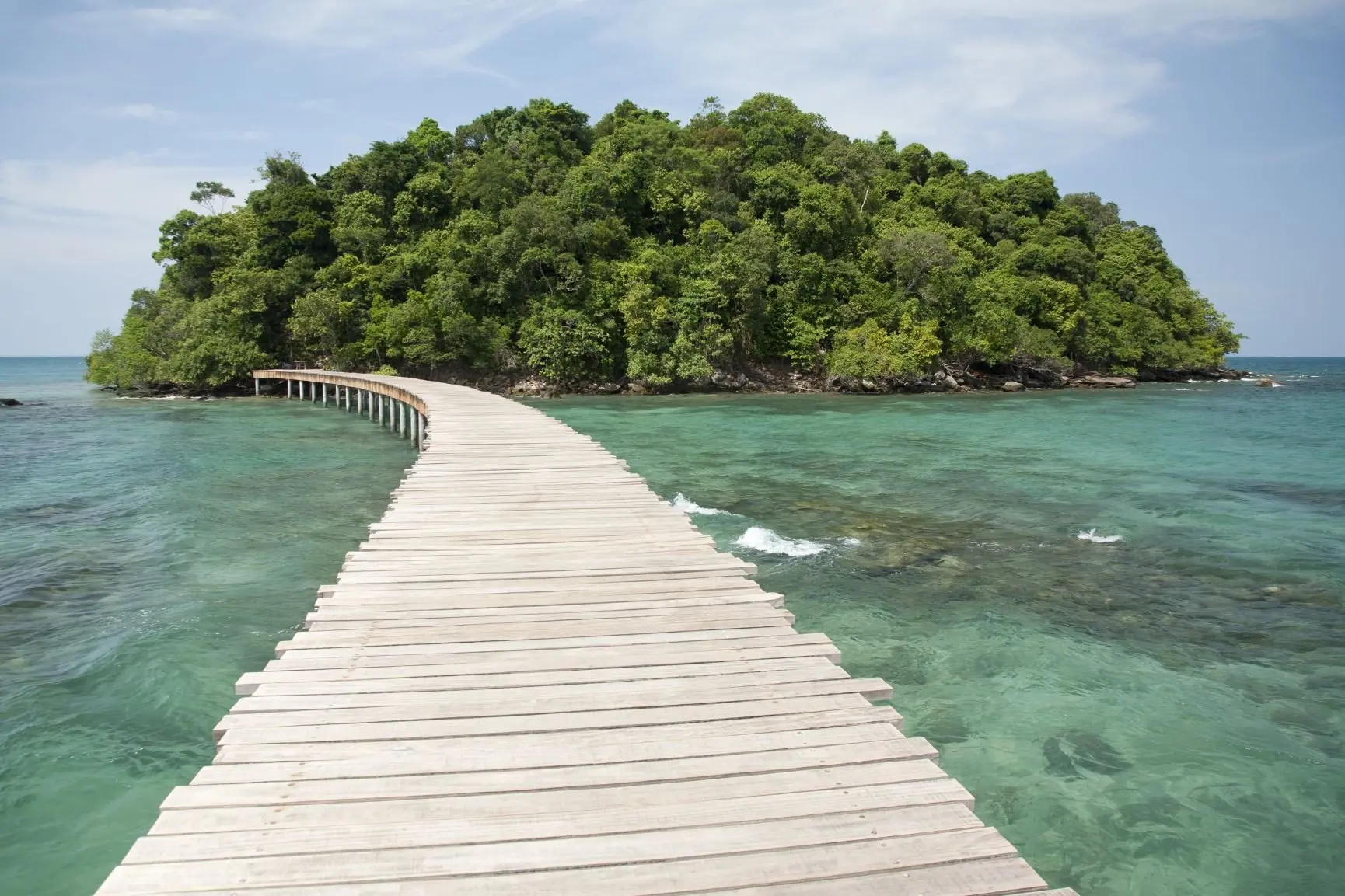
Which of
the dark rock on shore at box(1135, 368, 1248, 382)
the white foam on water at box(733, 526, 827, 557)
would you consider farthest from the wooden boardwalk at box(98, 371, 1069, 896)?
the dark rock on shore at box(1135, 368, 1248, 382)

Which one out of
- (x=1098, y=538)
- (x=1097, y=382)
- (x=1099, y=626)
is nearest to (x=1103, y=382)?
(x=1097, y=382)

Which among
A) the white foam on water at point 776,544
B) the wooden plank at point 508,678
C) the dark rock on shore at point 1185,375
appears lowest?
the white foam on water at point 776,544

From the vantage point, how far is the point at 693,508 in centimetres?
1130

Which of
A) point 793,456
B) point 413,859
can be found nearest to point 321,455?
point 793,456

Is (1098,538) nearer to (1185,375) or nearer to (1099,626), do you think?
(1099,626)

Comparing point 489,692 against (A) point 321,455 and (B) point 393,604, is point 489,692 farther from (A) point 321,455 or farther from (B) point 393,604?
(A) point 321,455

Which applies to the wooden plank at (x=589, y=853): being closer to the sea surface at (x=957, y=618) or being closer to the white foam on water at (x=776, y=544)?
the sea surface at (x=957, y=618)

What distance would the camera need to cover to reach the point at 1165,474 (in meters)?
14.7

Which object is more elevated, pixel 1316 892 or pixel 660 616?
pixel 660 616

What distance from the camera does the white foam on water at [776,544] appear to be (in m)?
9.02

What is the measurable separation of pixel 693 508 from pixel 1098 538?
509 cm

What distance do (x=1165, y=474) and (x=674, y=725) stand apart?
14.6 metres

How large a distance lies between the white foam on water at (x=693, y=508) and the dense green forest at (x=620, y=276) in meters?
22.3

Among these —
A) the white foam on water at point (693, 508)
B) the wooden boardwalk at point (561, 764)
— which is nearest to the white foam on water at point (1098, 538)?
the white foam on water at point (693, 508)
